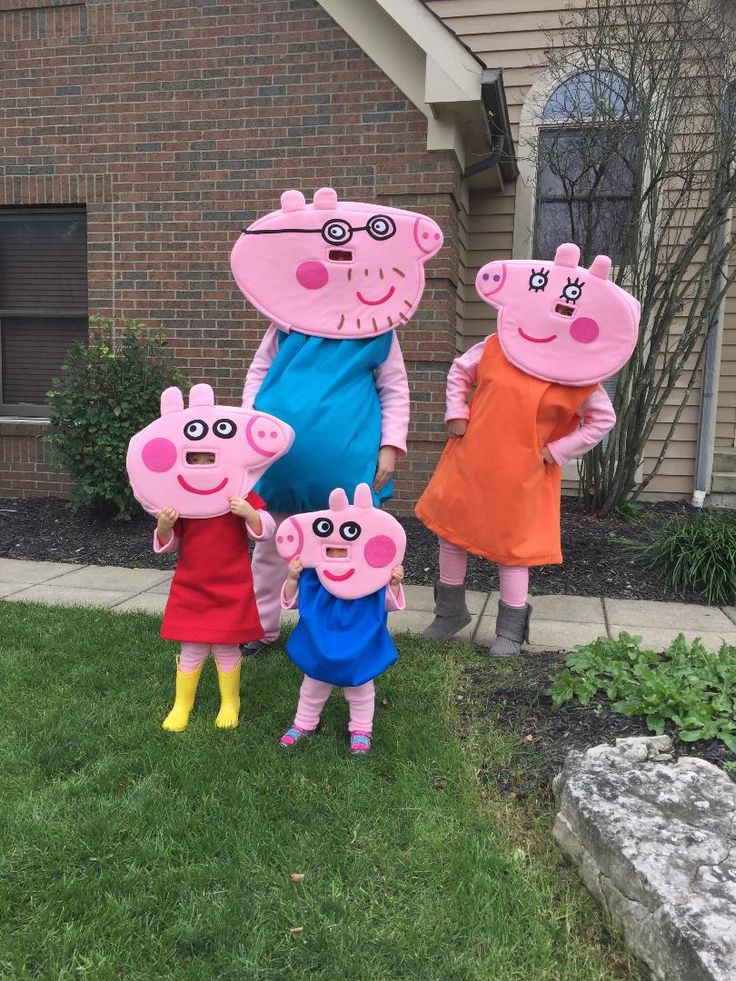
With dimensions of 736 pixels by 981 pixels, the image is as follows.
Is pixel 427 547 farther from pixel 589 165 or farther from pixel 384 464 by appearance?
pixel 589 165

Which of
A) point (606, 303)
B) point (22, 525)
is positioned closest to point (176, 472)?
point (606, 303)

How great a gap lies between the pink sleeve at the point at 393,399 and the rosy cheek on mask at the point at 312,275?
37 cm

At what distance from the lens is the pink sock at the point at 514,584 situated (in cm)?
341

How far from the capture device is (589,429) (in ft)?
10.6

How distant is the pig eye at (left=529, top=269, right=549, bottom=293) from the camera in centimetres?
306

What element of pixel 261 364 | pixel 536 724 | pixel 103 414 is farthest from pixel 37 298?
pixel 536 724

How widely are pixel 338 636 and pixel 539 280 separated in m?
1.65

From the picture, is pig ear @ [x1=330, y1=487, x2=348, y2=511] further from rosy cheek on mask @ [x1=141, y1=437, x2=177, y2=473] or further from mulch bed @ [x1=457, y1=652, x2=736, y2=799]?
mulch bed @ [x1=457, y1=652, x2=736, y2=799]

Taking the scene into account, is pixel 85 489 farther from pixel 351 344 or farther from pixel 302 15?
pixel 302 15

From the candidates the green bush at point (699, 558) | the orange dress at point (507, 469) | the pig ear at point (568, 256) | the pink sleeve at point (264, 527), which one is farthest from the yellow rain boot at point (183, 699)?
the green bush at point (699, 558)

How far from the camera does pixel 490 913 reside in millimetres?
1875

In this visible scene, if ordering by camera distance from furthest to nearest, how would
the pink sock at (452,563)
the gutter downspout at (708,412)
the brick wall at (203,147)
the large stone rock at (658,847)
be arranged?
the gutter downspout at (708,412)
the brick wall at (203,147)
the pink sock at (452,563)
the large stone rock at (658,847)

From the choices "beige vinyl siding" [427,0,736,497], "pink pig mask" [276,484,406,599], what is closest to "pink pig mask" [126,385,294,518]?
"pink pig mask" [276,484,406,599]

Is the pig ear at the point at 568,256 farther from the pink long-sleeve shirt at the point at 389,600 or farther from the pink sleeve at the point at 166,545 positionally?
the pink sleeve at the point at 166,545
